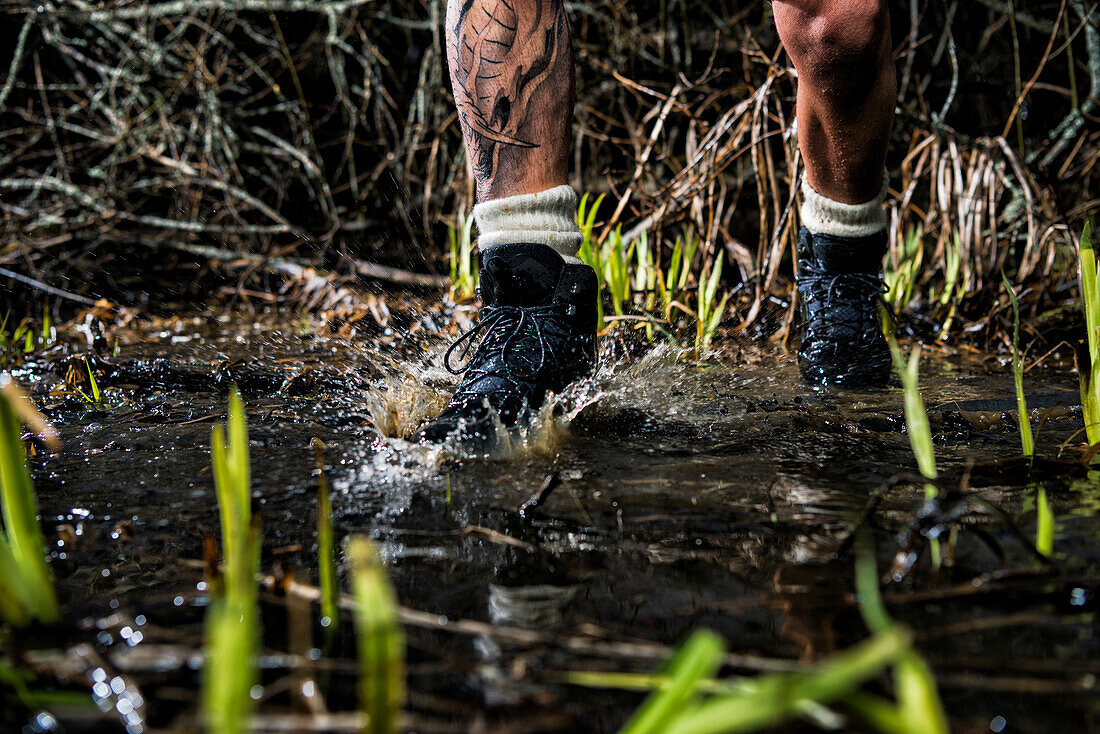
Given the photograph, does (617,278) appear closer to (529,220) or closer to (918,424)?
(529,220)

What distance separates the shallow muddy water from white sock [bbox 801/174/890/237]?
0.46 meters

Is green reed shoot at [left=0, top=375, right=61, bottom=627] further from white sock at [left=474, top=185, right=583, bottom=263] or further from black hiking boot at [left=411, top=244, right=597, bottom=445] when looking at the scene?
white sock at [left=474, top=185, right=583, bottom=263]

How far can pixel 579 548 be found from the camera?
820 millimetres

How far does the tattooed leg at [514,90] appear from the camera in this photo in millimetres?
1532

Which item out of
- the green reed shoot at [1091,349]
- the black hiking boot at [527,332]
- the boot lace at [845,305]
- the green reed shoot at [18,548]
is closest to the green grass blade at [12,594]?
the green reed shoot at [18,548]

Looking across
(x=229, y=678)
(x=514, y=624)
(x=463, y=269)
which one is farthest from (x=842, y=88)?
(x=229, y=678)

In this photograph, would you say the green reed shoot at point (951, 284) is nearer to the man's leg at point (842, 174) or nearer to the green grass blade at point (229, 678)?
the man's leg at point (842, 174)

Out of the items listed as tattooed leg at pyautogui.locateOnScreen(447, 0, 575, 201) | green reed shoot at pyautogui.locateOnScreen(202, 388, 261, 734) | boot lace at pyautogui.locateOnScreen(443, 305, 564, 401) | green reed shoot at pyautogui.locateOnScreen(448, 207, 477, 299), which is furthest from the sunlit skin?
green reed shoot at pyautogui.locateOnScreen(448, 207, 477, 299)

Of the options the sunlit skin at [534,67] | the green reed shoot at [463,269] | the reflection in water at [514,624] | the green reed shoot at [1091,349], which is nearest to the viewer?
the reflection in water at [514,624]

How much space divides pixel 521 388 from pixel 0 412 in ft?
2.72

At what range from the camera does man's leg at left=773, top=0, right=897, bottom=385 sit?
1561mm

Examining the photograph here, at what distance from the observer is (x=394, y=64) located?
401cm

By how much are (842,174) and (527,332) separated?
2.73 ft

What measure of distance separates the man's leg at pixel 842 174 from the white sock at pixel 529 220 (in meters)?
0.56
